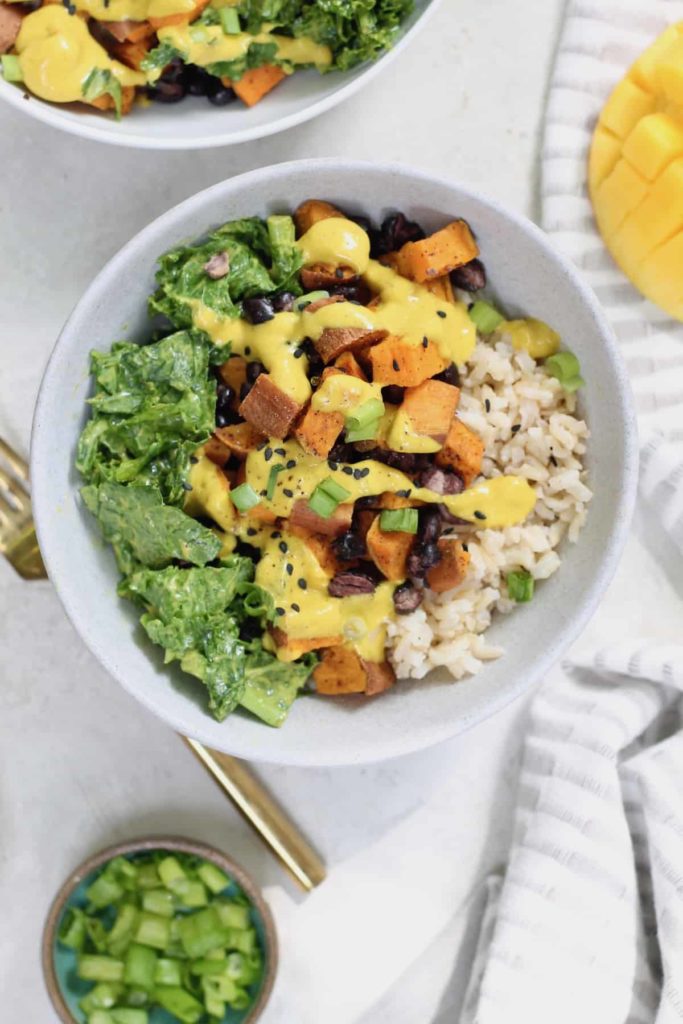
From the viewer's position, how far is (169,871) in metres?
2.59

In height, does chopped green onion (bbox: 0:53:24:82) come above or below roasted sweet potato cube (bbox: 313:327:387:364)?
above

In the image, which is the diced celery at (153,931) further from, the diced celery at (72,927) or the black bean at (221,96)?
the black bean at (221,96)

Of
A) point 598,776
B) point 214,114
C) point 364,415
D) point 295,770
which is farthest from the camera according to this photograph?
point 295,770

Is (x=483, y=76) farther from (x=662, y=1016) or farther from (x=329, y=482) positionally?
(x=662, y=1016)

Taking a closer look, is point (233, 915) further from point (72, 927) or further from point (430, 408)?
point (430, 408)

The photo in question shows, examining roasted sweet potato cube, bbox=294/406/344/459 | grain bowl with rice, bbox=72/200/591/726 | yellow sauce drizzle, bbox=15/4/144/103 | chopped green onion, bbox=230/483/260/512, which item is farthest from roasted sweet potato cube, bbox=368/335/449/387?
yellow sauce drizzle, bbox=15/4/144/103

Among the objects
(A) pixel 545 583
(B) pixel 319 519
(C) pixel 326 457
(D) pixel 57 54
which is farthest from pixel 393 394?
(D) pixel 57 54

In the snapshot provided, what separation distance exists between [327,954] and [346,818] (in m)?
0.35

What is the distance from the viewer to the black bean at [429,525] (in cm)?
209

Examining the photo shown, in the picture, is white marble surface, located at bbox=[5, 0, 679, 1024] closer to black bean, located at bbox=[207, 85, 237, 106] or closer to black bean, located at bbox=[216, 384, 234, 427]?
black bean, located at bbox=[207, 85, 237, 106]

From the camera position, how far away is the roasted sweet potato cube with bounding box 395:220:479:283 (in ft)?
6.79

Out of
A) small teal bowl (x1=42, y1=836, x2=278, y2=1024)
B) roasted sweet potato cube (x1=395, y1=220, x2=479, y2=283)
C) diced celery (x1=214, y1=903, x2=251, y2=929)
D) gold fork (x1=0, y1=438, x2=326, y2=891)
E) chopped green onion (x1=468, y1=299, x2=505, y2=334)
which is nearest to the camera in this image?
roasted sweet potato cube (x1=395, y1=220, x2=479, y2=283)

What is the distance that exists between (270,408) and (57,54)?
860 mm

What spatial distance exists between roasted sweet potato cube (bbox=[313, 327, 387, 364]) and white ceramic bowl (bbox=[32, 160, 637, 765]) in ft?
1.03
